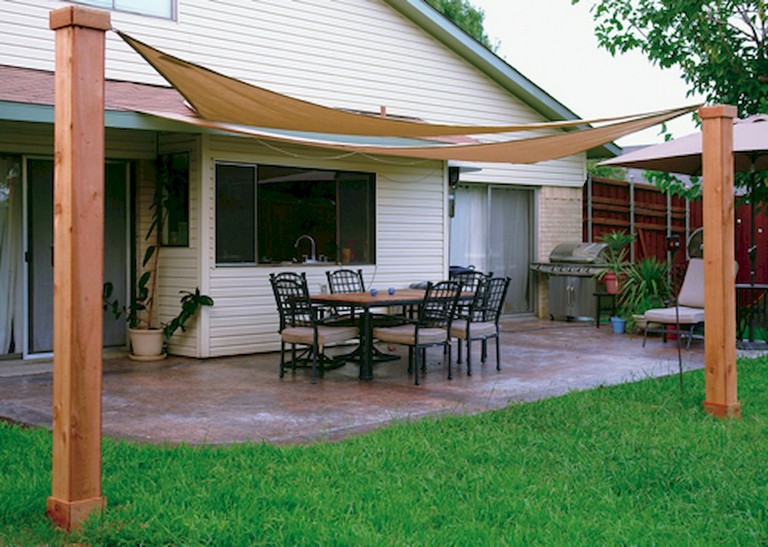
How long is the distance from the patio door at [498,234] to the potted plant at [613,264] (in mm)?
1293

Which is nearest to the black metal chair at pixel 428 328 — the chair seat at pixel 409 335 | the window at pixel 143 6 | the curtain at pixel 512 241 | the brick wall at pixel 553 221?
the chair seat at pixel 409 335

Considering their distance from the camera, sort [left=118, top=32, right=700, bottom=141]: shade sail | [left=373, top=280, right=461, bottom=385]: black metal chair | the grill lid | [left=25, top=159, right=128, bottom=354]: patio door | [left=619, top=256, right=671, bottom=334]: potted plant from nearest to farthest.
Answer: [left=118, top=32, right=700, bottom=141]: shade sail, [left=373, top=280, right=461, bottom=385]: black metal chair, [left=25, top=159, right=128, bottom=354]: patio door, [left=619, top=256, right=671, bottom=334]: potted plant, the grill lid

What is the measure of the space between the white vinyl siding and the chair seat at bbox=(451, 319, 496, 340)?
7.75 ft

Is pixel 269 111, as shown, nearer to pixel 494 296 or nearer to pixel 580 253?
pixel 494 296

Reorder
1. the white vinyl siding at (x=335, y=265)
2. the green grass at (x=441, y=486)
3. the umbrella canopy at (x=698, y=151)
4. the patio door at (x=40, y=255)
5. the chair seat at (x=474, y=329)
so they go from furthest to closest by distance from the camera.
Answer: the white vinyl siding at (x=335, y=265) < the patio door at (x=40, y=255) < the umbrella canopy at (x=698, y=151) < the chair seat at (x=474, y=329) < the green grass at (x=441, y=486)

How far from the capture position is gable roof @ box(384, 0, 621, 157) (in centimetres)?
1190

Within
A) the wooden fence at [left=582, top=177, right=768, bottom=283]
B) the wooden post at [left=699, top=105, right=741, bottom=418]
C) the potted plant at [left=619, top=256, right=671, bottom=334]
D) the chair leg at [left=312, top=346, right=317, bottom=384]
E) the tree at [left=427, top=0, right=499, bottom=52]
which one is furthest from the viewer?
the tree at [left=427, top=0, right=499, bottom=52]

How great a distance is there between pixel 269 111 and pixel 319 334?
81.5 inches

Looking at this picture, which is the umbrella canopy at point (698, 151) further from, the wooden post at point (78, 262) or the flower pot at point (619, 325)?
the wooden post at point (78, 262)

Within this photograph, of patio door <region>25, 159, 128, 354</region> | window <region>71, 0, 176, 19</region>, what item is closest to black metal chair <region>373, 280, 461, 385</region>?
patio door <region>25, 159, 128, 354</region>

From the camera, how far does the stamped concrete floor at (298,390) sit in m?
6.07

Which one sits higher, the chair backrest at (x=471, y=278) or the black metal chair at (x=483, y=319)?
the chair backrest at (x=471, y=278)

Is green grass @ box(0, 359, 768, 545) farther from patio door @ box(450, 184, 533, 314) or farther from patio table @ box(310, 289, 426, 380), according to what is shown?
patio door @ box(450, 184, 533, 314)

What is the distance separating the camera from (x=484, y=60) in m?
12.9
